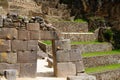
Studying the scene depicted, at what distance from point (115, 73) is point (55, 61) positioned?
8058 mm

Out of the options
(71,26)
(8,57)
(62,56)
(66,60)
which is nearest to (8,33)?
(8,57)

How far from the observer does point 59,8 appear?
30.8 metres

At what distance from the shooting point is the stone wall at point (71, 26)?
26.1 metres

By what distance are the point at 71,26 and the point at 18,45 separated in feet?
49.2

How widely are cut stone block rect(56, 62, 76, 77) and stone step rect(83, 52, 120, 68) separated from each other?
678cm

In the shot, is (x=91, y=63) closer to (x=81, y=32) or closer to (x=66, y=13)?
(x=81, y=32)

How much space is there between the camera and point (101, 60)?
20750 mm

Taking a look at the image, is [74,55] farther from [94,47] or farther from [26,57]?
[94,47]

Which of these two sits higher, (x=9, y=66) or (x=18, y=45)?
(x=18, y=45)

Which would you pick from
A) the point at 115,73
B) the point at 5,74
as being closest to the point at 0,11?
the point at 115,73

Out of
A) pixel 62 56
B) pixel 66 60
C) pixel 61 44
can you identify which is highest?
pixel 61 44

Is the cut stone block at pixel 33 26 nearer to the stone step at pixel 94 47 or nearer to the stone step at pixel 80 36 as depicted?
the stone step at pixel 94 47

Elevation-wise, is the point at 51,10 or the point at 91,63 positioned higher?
the point at 51,10

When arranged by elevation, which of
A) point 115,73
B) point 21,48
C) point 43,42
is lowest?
point 115,73
